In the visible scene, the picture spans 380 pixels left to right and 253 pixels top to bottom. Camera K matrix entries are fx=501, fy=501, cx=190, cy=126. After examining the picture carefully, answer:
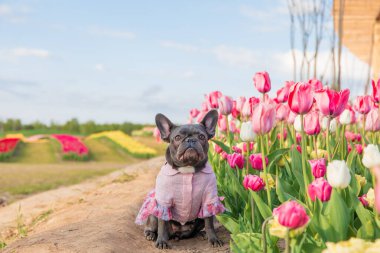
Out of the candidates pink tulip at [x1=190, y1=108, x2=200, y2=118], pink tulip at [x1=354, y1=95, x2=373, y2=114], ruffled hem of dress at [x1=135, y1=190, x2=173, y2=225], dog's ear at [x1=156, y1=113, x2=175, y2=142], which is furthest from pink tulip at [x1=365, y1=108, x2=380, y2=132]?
pink tulip at [x1=190, y1=108, x2=200, y2=118]

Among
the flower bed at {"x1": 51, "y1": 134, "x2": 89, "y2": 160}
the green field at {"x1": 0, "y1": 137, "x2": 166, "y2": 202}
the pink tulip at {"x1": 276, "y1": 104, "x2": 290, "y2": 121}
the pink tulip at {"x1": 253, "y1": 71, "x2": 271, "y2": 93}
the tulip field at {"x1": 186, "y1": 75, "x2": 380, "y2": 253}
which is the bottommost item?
the green field at {"x1": 0, "y1": 137, "x2": 166, "y2": 202}

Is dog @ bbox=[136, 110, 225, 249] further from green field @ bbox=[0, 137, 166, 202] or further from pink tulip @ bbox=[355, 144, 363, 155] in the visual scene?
green field @ bbox=[0, 137, 166, 202]

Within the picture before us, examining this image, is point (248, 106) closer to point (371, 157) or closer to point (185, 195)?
point (185, 195)

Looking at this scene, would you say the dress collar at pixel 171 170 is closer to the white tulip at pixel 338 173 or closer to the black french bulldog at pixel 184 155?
the black french bulldog at pixel 184 155

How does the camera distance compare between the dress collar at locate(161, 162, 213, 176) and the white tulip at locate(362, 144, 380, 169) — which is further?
the dress collar at locate(161, 162, 213, 176)

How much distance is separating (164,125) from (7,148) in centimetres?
1310

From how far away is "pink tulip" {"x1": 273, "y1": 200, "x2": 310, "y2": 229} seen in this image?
205 cm

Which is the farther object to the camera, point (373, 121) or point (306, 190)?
point (373, 121)

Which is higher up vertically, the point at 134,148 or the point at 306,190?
the point at 306,190

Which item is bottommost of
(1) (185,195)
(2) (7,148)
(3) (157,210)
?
(2) (7,148)

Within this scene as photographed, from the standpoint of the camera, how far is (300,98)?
290 cm

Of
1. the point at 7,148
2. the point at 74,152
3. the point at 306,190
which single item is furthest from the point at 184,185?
the point at 7,148

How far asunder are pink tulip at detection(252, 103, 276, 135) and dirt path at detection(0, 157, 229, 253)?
3.85 ft

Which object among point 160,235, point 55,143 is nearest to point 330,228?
point 160,235
